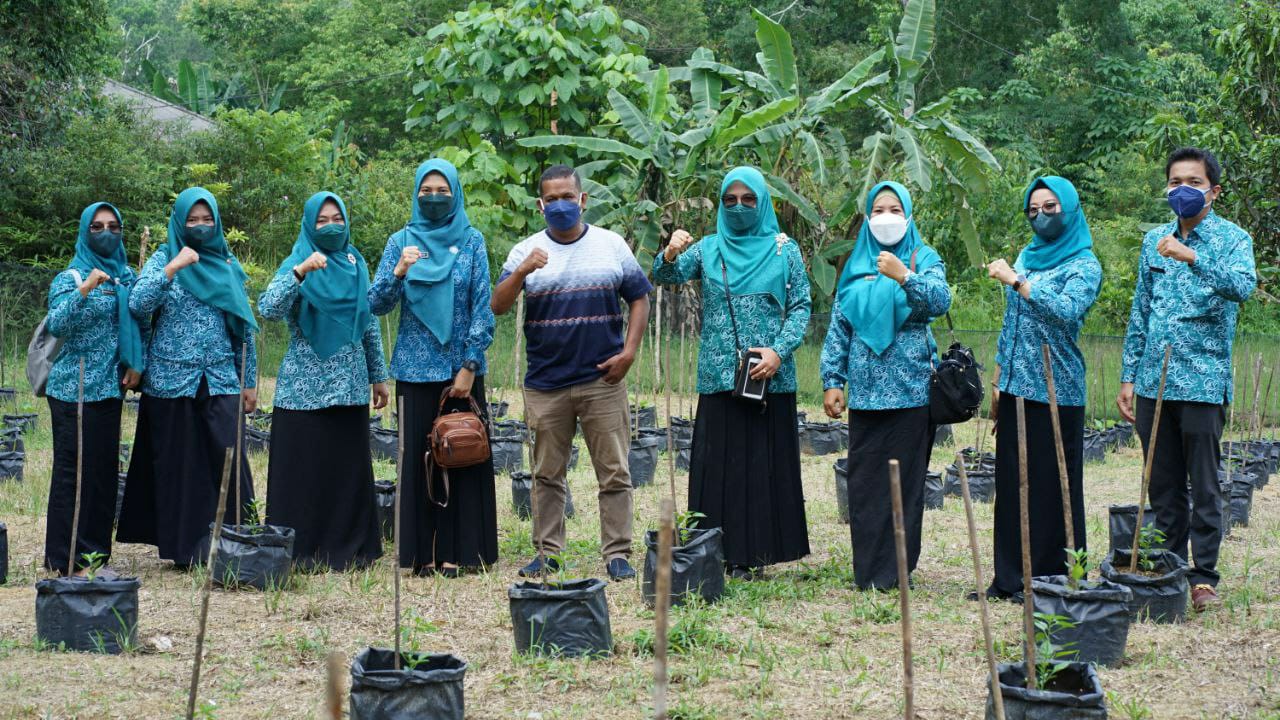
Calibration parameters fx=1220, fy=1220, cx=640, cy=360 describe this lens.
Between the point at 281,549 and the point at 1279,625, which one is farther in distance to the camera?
the point at 281,549

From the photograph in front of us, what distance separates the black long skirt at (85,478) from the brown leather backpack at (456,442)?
1.22m

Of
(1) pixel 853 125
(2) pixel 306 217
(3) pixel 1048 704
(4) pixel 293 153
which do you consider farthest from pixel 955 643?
(1) pixel 853 125

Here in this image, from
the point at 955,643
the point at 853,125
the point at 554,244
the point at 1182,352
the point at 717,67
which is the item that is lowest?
the point at 955,643

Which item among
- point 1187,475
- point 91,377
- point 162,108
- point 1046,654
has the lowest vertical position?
point 1046,654

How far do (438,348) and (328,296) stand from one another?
1.55 feet

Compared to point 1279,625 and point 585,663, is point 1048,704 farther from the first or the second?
point 1279,625

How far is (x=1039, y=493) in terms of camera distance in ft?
14.1

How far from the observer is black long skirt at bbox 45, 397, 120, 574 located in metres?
4.59

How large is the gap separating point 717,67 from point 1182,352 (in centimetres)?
636

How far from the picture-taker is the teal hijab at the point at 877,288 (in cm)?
444

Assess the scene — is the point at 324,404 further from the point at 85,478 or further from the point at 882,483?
the point at 882,483

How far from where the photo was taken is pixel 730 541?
→ 4.67 metres

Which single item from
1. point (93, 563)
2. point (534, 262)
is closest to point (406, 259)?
point (534, 262)

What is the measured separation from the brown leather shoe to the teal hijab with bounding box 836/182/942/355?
1.35 m
